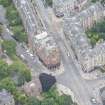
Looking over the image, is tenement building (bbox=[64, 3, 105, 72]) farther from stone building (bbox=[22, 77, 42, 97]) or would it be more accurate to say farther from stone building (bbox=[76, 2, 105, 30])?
stone building (bbox=[22, 77, 42, 97])

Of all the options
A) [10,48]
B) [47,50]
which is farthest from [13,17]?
[47,50]

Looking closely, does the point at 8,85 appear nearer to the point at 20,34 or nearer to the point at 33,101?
the point at 33,101

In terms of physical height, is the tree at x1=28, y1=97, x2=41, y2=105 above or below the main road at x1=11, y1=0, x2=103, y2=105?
above

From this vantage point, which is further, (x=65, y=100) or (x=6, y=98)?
(x=65, y=100)

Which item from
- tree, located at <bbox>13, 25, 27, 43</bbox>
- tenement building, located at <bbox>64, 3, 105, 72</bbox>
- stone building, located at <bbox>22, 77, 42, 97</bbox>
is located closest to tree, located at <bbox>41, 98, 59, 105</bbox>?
stone building, located at <bbox>22, 77, 42, 97</bbox>

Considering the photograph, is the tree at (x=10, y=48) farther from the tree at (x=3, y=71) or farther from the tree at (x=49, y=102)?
the tree at (x=49, y=102)

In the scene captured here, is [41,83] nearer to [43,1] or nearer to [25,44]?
[25,44]

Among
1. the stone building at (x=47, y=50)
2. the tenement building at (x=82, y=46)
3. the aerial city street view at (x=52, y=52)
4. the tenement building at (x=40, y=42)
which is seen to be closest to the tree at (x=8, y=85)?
the aerial city street view at (x=52, y=52)
